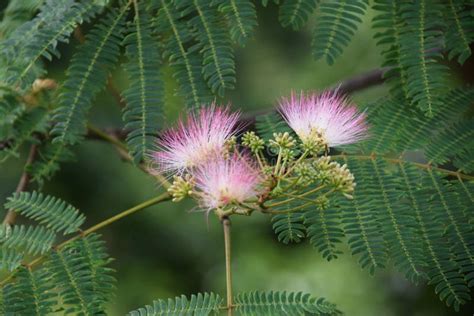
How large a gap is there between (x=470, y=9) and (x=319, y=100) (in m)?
0.64

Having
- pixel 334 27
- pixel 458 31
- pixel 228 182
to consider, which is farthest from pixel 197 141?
pixel 458 31

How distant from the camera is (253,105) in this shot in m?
4.45

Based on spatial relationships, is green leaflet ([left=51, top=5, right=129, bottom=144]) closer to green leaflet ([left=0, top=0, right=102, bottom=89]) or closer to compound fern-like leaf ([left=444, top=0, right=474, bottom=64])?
green leaflet ([left=0, top=0, right=102, bottom=89])

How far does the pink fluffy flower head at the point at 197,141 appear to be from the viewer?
1695mm

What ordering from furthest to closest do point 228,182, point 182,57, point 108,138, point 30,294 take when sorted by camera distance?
point 108,138 < point 182,57 < point 30,294 < point 228,182

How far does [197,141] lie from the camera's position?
5.61 feet

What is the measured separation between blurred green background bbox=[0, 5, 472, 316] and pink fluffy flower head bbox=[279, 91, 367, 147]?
1.97 m

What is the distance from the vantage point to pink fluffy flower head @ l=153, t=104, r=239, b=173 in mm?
1695

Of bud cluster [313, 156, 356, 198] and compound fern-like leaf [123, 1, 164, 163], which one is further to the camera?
compound fern-like leaf [123, 1, 164, 163]

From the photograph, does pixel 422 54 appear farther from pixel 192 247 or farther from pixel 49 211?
pixel 192 247

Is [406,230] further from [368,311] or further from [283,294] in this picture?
[368,311]

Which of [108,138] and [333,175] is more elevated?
[108,138]

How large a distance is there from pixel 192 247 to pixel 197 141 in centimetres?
263

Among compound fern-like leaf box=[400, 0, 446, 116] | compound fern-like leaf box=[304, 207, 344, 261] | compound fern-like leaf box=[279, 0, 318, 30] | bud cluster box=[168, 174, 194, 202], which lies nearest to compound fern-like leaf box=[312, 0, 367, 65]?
compound fern-like leaf box=[279, 0, 318, 30]
